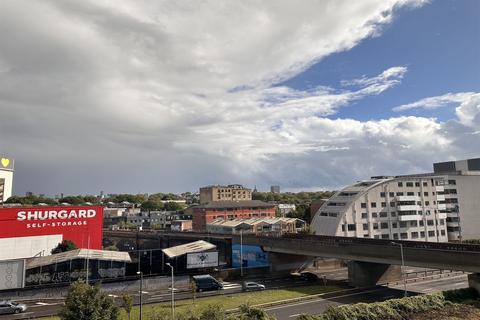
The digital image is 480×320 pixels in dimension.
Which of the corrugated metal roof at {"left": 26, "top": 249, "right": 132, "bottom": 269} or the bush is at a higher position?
the corrugated metal roof at {"left": 26, "top": 249, "right": 132, "bottom": 269}

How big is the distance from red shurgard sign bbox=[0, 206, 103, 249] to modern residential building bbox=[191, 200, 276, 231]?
83.7 m

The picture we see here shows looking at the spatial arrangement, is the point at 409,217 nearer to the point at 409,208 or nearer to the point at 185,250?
the point at 409,208

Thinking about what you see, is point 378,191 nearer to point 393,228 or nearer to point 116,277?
point 393,228

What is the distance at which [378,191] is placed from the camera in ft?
377

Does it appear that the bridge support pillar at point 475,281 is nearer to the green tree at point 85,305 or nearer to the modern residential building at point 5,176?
the green tree at point 85,305

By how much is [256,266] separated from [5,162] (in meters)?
107

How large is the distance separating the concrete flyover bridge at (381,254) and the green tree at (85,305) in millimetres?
43650

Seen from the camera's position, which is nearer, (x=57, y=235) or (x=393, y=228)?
(x=57, y=235)

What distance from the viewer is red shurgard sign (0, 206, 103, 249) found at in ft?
251

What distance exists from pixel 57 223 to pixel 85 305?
59.6 meters

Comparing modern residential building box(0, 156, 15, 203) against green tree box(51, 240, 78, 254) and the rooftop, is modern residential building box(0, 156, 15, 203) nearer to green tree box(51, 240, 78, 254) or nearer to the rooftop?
green tree box(51, 240, 78, 254)

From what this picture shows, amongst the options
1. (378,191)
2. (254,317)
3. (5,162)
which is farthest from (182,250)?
(5,162)

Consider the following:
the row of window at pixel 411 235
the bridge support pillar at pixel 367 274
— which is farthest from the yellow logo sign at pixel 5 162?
the row of window at pixel 411 235

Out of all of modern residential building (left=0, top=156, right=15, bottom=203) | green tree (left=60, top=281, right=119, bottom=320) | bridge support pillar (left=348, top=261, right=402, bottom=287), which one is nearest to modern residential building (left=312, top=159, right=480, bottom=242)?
bridge support pillar (left=348, top=261, right=402, bottom=287)
